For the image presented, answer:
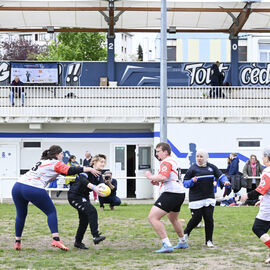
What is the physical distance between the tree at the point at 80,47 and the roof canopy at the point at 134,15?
20702mm

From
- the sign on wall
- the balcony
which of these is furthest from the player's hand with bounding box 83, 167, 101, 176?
the sign on wall

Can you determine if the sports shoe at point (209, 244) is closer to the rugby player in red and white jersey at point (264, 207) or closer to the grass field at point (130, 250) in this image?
the grass field at point (130, 250)

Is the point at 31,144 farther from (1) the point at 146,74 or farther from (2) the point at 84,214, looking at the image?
(2) the point at 84,214

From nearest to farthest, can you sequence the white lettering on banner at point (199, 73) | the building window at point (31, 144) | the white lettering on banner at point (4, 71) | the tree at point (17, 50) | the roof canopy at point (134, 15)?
the roof canopy at point (134, 15)
the building window at point (31, 144)
the white lettering on banner at point (4, 71)
the white lettering on banner at point (199, 73)
the tree at point (17, 50)

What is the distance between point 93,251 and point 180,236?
141cm

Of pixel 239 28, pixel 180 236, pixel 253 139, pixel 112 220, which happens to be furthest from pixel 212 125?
pixel 180 236

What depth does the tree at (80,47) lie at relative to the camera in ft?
183

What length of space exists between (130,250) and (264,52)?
43233mm

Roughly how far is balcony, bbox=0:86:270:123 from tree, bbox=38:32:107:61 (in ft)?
81.9

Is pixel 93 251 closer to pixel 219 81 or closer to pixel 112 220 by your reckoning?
pixel 112 220

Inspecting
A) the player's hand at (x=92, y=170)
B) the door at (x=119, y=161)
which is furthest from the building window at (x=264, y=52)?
the player's hand at (x=92, y=170)

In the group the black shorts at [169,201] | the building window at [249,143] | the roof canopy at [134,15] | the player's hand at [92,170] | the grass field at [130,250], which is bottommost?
the grass field at [130,250]

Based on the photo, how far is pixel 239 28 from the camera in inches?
1287

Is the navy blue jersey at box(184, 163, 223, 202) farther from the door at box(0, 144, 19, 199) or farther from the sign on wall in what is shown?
the sign on wall
